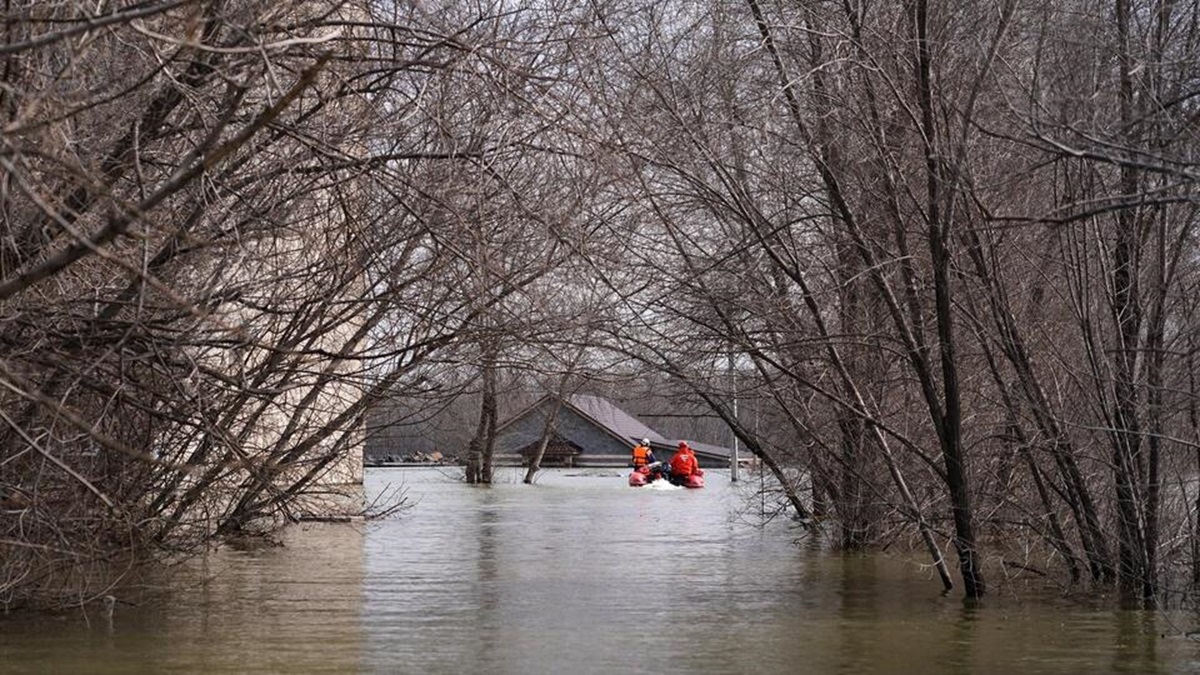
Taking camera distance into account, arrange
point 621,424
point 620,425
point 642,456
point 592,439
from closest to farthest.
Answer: point 642,456 < point 592,439 < point 620,425 < point 621,424

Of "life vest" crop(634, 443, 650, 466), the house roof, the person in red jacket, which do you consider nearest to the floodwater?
the person in red jacket

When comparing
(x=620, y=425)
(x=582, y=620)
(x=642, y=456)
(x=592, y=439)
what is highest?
(x=620, y=425)

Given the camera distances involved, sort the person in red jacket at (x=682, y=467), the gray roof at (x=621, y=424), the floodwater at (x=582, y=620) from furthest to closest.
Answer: the gray roof at (x=621, y=424), the person in red jacket at (x=682, y=467), the floodwater at (x=582, y=620)

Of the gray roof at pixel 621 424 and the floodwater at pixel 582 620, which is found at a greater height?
the gray roof at pixel 621 424

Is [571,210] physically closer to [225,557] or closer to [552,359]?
[552,359]

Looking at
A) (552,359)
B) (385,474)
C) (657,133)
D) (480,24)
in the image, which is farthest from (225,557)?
(385,474)

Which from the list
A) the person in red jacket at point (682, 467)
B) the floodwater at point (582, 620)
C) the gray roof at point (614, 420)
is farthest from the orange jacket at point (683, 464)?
the floodwater at point (582, 620)

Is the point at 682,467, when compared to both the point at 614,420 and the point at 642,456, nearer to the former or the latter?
the point at 642,456

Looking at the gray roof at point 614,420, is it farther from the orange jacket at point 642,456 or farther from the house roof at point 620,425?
the orange jacket at point 642,456

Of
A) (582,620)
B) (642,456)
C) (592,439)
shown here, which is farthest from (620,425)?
(582,620)

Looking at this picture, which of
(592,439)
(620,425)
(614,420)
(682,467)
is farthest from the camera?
(620,425)

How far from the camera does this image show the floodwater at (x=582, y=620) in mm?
12148

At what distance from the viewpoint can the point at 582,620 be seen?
1438 cm

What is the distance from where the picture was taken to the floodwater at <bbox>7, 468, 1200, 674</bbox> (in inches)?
Result: 478
